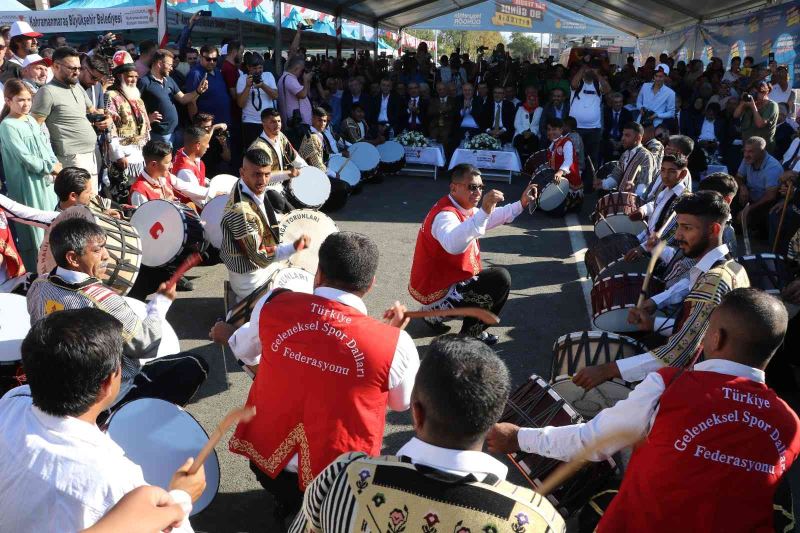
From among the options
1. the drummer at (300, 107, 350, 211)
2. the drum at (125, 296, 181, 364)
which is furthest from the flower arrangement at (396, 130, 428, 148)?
the drum at (125, 296, 181, 364)

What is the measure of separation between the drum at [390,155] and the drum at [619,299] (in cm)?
771

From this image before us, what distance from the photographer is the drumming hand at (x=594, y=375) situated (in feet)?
10.3

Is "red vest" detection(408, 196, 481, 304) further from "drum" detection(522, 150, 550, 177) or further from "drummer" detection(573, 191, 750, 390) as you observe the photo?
"drum" detection(522, 150, 550, 177)

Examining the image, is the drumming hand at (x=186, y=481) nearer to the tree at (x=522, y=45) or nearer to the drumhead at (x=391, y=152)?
the drumhead at (x=391, y=152)

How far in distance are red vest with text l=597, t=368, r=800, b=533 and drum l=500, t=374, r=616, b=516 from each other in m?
0.68

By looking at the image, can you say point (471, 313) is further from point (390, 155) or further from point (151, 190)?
point (390, 155)

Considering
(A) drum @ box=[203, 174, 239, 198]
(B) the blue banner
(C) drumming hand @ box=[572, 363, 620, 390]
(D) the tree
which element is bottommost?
(C) drumming hand @ box=[572, 363, 620, 390]

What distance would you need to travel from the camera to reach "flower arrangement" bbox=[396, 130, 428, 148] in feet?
41.6

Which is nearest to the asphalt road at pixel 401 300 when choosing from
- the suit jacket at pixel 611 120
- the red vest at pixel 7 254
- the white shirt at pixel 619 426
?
the red vest at pixel 7 254

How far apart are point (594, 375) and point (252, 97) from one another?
26.5 feet

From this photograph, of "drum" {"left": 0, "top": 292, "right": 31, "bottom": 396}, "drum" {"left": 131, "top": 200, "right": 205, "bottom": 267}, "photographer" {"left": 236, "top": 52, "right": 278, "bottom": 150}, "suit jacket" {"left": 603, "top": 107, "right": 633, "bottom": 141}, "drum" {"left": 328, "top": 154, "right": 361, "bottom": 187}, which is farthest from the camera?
"suit jacket" {"left": 603, "top": 107, "right": 633, "bottom": 141}

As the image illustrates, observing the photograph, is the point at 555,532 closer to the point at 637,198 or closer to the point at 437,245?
the point at 437,245

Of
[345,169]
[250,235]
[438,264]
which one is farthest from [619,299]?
[345,169]

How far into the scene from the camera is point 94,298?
129 inches
